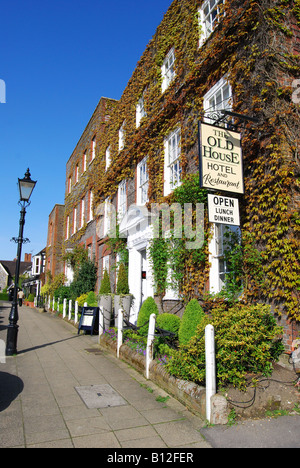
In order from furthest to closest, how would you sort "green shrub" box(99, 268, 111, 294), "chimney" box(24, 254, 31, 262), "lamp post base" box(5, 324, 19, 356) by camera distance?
"chimney" box(24, 254, 31, 262), "green shrub" box(99, 268, 111, 294), "lamp post base" box(5, 324, 19, 356)

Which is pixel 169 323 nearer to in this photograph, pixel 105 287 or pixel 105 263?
pixel 105 287

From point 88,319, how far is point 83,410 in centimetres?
691

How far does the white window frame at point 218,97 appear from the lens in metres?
7.57

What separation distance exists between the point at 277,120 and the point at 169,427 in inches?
202

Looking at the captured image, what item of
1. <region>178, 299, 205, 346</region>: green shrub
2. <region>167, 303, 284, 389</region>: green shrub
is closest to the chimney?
<region>178, 299, 205, 346</region>: green shrub

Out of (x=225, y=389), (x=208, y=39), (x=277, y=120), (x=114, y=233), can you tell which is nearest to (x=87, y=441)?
(x=225, y=389)

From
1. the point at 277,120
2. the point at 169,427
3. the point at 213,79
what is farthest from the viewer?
the point at 213,79

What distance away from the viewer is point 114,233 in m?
13.8

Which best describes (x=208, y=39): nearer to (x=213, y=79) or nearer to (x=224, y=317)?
(x=213, y=79)

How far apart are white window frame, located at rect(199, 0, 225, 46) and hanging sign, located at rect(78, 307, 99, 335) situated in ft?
28.6

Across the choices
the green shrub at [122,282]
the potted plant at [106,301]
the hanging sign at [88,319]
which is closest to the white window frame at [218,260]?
the potted plant at [106,301]

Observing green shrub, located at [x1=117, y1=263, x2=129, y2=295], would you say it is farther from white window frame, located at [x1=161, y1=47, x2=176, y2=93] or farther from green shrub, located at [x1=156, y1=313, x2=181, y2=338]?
white window frame, located at [x1=161, y1=47, x2=176, y2=93]

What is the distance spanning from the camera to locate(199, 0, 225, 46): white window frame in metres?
8.69

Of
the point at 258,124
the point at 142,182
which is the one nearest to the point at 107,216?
the point at 142,182
